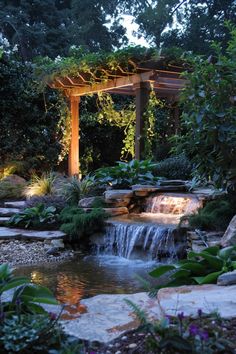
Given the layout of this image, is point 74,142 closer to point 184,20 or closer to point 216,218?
point 216,218

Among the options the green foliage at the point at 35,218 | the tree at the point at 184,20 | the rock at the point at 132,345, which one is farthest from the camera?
the tree at the point at 184,20

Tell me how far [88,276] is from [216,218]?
1661 mm

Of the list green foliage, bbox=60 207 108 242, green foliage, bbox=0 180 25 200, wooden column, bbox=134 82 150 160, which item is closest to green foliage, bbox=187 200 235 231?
green foliage, bbox=60 207 108 242

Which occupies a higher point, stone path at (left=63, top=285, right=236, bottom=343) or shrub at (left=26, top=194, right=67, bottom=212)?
shrub at (left=26, top=194, right=67, bottom=212)

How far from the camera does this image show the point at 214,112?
4.87 metres

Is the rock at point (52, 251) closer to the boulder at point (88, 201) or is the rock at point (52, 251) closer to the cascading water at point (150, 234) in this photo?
the cascading water at point (150, 234)

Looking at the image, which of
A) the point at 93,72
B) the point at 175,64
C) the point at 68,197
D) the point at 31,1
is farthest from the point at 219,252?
the point at 31,1

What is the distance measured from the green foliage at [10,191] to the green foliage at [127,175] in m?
1.67

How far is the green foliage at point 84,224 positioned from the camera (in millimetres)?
6633

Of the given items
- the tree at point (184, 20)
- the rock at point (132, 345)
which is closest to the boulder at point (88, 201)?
the rock at point (132, 345)

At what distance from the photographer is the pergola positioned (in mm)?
8641

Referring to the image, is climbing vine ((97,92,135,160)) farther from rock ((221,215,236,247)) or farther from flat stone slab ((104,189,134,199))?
rock ((221,215,236,247))

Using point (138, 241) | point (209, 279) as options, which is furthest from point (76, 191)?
point (209, 279)

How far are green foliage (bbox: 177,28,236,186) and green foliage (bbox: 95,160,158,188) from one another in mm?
3260
